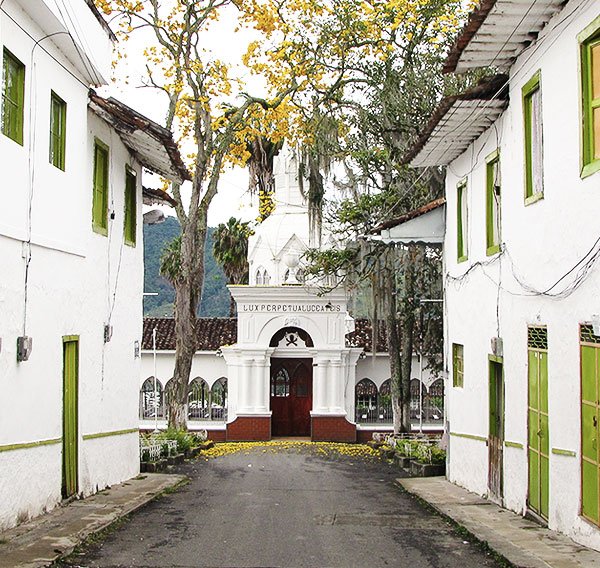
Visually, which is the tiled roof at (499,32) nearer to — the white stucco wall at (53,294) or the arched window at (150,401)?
the white stucco wall at (53,294)

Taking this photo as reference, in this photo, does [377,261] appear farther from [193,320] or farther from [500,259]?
[500,259]

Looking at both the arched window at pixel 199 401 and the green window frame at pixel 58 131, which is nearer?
the green window frame at pixel 58 131

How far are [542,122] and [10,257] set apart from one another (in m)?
6.30

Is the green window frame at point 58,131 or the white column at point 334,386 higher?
the green window frame at point 58,131

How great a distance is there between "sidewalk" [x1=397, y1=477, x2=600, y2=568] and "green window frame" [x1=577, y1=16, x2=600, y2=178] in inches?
146

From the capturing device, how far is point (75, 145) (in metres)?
12.7

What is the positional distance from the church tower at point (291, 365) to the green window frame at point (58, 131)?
19.5m

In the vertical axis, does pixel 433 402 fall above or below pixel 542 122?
below

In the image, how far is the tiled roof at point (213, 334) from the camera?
35500 millimetres

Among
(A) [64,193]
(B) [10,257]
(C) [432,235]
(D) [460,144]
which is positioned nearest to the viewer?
(B) [10,257]

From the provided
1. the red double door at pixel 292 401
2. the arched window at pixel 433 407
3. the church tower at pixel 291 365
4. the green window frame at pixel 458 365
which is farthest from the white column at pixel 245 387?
the green window frame at pixel 458 365

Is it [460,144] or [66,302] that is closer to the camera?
[66,302]

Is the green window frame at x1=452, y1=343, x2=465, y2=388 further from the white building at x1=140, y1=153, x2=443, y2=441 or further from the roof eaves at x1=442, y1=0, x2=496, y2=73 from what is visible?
the white building at x1=140, y1=153, x2=443, y2=441

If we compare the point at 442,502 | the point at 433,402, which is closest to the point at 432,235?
the point at 442,502
